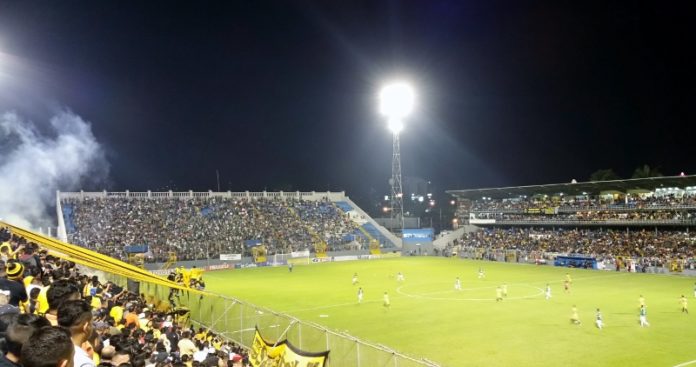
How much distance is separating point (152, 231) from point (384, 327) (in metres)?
42.6

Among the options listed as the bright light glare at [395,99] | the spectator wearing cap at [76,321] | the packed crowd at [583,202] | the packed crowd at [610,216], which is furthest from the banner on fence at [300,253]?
the spectator wearing cap at [76,321]

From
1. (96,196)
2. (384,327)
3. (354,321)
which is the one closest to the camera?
(384,327)

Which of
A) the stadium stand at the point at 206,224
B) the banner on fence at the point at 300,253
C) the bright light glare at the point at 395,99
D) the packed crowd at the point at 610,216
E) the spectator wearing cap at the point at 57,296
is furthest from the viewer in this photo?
the banner on fence at the point at 300,253

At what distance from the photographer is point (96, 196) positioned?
6481 centimetres

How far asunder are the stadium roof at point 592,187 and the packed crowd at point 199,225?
20.9 m

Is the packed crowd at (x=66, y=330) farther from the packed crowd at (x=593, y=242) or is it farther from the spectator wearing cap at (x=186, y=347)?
the packed crowd at (x=593, y=242)

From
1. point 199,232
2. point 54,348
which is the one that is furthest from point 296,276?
point 54,348

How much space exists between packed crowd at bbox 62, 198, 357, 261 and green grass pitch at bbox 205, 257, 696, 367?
903 centimetres

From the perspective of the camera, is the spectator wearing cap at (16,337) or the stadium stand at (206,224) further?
the stadium stand at (206,224)

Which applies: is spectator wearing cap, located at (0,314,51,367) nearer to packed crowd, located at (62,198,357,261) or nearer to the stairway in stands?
packed crowd, located at (62,198,357,261)

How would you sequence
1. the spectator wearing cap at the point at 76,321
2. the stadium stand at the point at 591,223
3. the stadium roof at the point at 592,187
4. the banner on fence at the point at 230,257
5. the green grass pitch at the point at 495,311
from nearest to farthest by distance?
the spectator wearing cap at the point at 76,321 < the green grass pitch at the point at 495,311 < the stadium stand at the point at 591,223 < the stadium roof at the point at 592,187 < the banner on fence at the point at 230,257

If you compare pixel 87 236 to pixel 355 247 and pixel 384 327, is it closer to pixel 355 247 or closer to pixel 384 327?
pixel 355 247

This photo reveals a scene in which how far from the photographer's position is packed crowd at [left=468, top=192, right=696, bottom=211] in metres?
54.9

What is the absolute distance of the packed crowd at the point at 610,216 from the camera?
2089 inches
